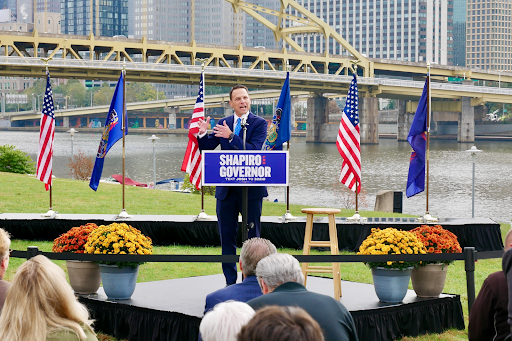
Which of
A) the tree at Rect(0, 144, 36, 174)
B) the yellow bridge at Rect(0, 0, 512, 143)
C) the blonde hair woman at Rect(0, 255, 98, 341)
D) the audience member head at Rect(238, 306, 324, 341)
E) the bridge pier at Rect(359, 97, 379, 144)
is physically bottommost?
the tree at Rect(0, 144, 36, 174)

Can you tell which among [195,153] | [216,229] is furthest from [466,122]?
[216,229]

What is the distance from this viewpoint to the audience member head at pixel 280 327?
7.26 feet

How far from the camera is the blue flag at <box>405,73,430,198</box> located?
1187 centimetres

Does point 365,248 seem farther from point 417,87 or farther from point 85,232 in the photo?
point 417,87

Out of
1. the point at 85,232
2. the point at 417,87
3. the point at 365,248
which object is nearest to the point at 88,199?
the point at 85,232

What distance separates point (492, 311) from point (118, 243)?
390 cm

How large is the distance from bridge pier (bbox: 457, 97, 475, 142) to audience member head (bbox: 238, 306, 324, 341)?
Answer: 289 ft

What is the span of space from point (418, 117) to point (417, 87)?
67.9 meters

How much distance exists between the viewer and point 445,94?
3179 inches

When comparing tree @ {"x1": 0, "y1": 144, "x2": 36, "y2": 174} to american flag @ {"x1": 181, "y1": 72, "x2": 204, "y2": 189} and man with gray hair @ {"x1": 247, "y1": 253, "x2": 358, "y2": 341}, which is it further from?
man with gray hair @ {"x1": 247, "y1": 253, "x2": 358, "y2": 341}

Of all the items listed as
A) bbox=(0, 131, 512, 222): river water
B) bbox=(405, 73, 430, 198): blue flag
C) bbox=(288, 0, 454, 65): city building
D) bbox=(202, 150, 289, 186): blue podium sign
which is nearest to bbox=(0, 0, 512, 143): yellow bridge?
bbox=(0, 131, 512, 222): river water

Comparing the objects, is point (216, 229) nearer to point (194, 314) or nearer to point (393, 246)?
point (194, 314)

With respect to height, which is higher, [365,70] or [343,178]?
[365,70]

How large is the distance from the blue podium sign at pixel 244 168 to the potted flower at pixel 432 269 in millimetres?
1841
